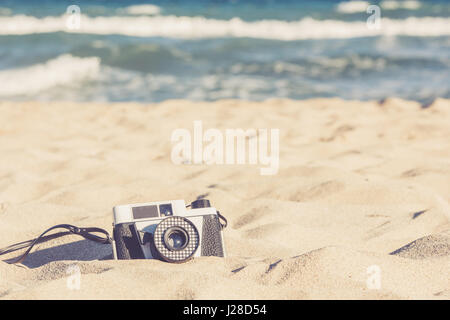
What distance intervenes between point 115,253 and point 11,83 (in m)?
6.23

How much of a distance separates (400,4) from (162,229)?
672 inches

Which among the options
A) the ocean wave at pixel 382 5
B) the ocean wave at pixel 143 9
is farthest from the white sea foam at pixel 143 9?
the ocean wave at pixel 382 5

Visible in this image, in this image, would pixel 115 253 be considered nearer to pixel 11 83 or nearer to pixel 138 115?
pixel 138 115

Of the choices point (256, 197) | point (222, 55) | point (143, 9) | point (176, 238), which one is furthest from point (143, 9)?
point (176, 238)

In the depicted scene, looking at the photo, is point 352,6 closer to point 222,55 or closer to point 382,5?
point 382,5

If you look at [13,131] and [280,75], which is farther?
[280,75]

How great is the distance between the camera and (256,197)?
123 inches

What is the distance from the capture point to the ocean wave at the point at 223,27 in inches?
491

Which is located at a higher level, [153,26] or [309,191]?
[153,26]

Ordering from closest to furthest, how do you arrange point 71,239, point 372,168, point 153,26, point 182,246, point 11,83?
point 182,246 → point 71,239 → point 372,168 → point 11,83 → point 153,26

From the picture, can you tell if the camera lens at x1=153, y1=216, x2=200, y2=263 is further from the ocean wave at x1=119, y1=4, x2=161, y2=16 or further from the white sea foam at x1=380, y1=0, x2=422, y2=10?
the white sea foam at x1=380, y1=0, x2=422, y2=10

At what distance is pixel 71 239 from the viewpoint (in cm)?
250

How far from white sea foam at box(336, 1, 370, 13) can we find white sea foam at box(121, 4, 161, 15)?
495 centimetres
